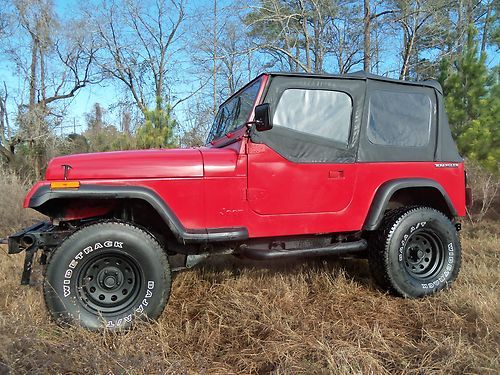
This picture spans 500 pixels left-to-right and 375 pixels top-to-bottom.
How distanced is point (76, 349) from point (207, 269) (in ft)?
7.03

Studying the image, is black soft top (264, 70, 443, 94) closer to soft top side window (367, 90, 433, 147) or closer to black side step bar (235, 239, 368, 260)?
soft top side window (367, 90, 433, 147)

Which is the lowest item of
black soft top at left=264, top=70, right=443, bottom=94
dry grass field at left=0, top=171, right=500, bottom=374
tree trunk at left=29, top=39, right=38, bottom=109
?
dry grass field at left=0, top=171, right=500, bottom=374

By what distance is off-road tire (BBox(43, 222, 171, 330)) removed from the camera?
9.87 feet

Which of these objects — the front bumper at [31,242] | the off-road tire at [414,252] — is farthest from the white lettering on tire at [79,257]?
the off-road tire at [414,252]

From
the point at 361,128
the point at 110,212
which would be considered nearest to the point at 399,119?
the point at 361,128

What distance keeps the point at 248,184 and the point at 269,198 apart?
0.22m

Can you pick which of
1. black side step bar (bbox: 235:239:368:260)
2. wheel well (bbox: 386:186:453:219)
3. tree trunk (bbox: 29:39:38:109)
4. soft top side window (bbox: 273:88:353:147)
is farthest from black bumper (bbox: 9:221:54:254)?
tree trunk (bbox: 29:39:38:109)

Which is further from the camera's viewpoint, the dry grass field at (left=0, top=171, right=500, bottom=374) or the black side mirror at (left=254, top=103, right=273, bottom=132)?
the black side mirror at (left=254, top=103, right=273, bottom=132)

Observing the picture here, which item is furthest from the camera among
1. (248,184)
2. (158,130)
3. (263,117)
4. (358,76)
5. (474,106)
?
(158,130)

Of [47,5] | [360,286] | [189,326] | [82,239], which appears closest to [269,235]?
[189,326]

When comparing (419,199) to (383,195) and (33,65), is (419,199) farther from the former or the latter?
(33,65)

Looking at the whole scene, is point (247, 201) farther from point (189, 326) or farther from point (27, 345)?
point (27, 345)

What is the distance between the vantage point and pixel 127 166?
320 centimetres

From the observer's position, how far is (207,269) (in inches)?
179
